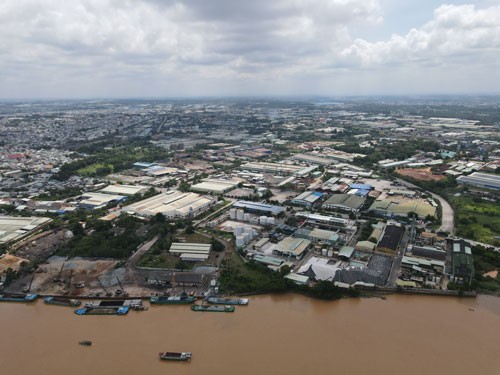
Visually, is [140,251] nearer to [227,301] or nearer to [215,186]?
[227,301]

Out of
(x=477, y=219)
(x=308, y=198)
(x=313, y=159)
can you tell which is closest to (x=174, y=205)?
(x=308, y=198)

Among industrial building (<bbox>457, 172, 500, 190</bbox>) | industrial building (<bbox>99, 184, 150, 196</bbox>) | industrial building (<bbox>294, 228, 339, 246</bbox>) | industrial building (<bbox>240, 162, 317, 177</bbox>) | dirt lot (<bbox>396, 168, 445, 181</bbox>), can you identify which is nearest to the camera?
industrial building (<bbox>294, 228, 339, 246</bbox>)

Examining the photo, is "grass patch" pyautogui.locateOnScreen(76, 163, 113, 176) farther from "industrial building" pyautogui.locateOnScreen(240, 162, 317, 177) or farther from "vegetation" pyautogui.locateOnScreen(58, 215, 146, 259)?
"vegetation" pyautogui.locateOnScreen(58, 215, 146, 259)

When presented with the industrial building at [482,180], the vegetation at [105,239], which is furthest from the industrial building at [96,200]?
the industrial building at [482,180]

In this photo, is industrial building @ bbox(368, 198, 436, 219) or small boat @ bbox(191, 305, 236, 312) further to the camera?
industrial building @ bbox(368, 198, 436, 219)

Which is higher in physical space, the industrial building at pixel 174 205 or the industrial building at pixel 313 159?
the industrial building at pixel 174 205

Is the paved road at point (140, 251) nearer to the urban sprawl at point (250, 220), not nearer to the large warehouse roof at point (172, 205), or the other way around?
the urban sprawl at point (250, 220)

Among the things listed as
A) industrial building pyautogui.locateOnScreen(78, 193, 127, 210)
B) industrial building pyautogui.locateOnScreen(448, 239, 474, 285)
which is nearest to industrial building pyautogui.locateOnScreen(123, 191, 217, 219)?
industrial building pyautogui.locateOnScreen(78, 193, 127, 210)
